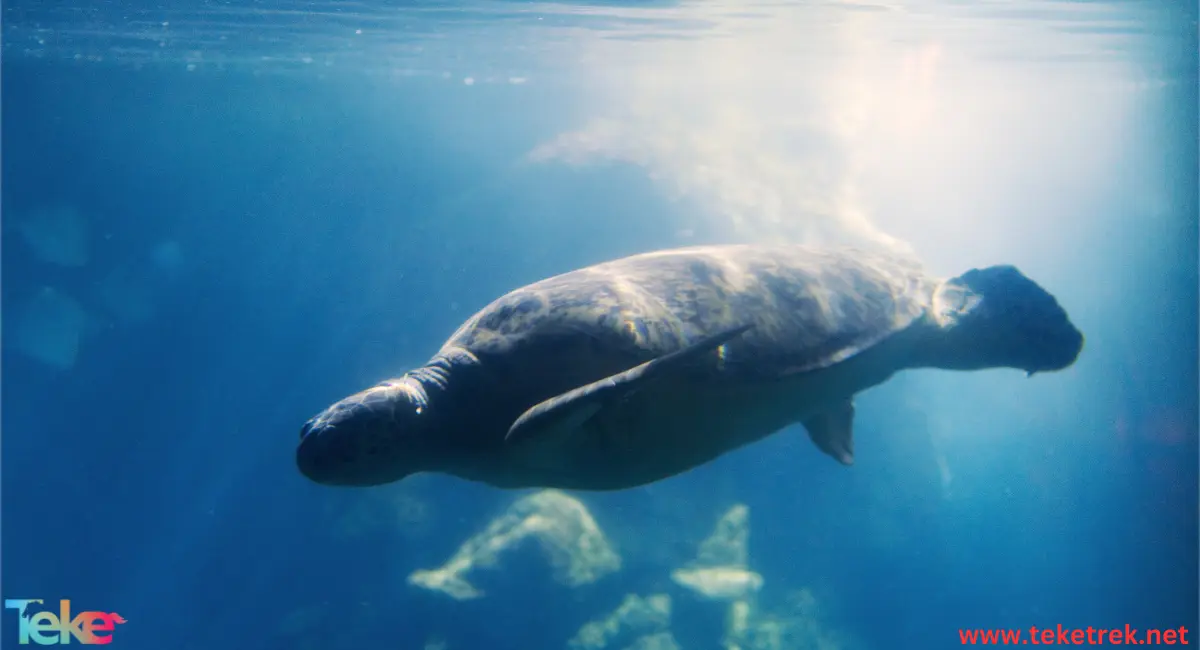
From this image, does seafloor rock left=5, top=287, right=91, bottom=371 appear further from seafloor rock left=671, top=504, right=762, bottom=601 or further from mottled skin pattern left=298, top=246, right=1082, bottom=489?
mottled skin pattern left=298, top=246, right=1082, bottom=489

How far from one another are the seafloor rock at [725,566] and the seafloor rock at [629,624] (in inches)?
26.7

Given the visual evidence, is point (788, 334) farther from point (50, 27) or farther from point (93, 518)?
point (93, 518)

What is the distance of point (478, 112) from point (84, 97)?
50.7 feet

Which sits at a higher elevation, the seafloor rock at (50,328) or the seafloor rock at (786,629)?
the seafloor rock at (50,328)

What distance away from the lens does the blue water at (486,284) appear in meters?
14.9

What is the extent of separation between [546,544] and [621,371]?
32.5ft

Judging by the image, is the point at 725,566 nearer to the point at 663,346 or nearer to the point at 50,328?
the point at 663,346

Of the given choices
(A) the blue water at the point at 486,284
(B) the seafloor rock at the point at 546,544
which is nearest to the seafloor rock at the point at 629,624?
(A) the blue water at the point at 486,284

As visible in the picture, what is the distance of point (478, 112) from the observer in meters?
26.6

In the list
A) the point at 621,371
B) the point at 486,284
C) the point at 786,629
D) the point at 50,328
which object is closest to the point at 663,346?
the point at 621,371

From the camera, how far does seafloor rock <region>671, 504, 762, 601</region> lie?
508 inches

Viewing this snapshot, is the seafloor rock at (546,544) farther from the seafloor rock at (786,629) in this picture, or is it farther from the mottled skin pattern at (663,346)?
the mottled skin pattern at (663,346)

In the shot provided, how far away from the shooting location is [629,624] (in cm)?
1230

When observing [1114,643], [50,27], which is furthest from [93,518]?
[1114,643]
